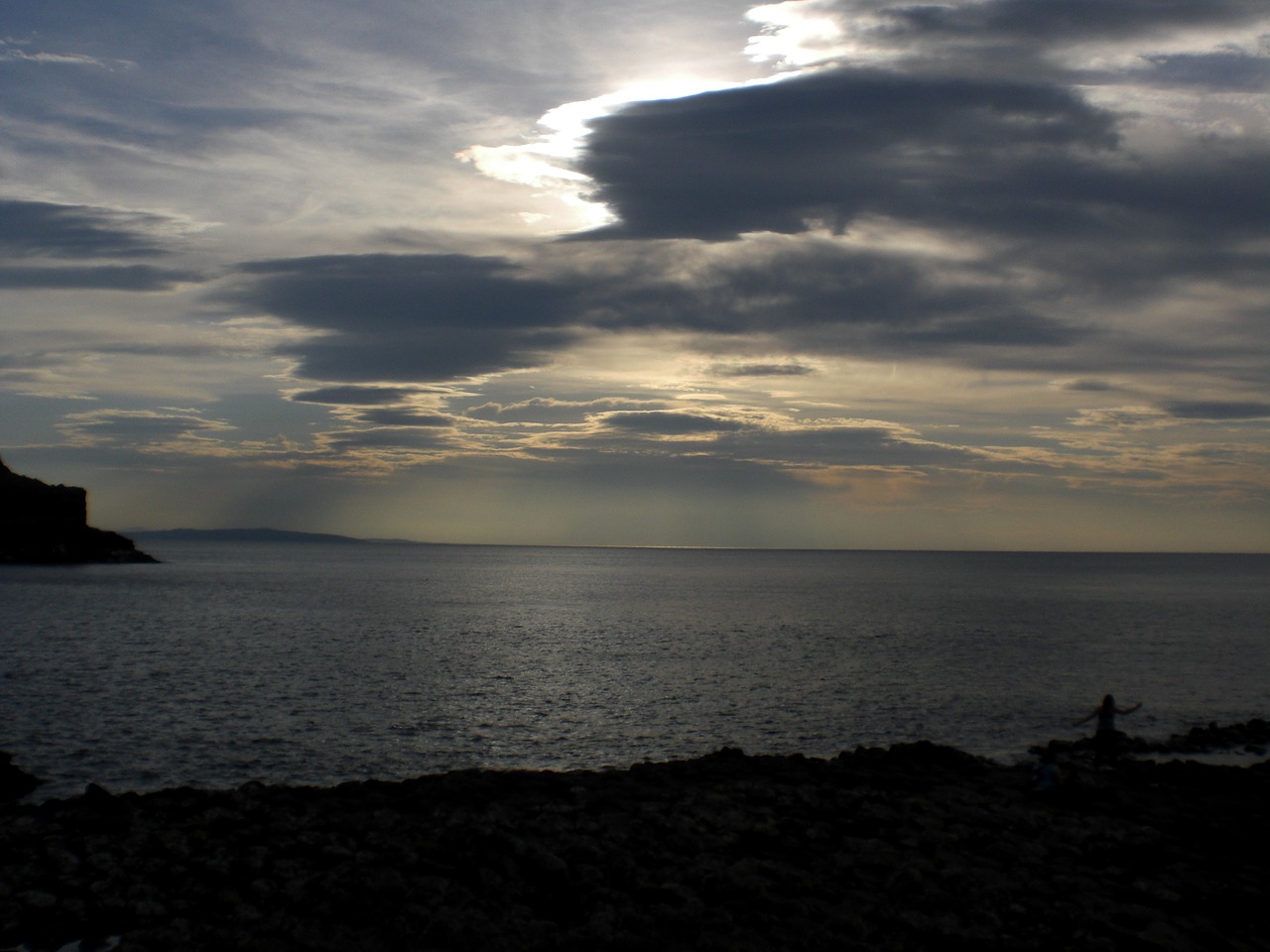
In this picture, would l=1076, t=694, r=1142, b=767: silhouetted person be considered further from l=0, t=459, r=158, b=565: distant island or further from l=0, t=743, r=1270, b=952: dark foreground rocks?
l=0, t=459, r=158, b=565: distant island

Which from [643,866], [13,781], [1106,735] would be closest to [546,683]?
[13,781]

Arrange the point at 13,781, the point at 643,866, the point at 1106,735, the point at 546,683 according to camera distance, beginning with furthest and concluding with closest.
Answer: the point at 546,683 → the point at 1106,735 → the point at 13,781 → the point at 643,866

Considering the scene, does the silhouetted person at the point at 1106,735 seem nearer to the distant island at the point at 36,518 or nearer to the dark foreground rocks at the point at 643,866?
the dark foreground rocks at the point at 643,866

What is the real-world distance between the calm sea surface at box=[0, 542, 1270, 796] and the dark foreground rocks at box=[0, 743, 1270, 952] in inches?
357

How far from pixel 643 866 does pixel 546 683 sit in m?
32.9

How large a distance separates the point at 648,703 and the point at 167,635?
43.1 metres

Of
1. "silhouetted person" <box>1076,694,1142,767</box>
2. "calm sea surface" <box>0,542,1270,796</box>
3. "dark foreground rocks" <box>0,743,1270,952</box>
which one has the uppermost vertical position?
"silhouetted person" <box>1076,694,1142,767</box>

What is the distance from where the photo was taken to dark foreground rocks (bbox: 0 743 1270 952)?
1483 cm

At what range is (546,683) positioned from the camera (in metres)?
49.9

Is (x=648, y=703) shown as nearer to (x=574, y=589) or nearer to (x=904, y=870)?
(x=904, y=870)

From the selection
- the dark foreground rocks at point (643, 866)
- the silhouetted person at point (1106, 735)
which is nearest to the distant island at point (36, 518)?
the dark foreground rocks at point (643, 866)

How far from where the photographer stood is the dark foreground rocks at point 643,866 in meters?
14.8

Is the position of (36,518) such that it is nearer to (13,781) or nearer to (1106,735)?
(13,781)

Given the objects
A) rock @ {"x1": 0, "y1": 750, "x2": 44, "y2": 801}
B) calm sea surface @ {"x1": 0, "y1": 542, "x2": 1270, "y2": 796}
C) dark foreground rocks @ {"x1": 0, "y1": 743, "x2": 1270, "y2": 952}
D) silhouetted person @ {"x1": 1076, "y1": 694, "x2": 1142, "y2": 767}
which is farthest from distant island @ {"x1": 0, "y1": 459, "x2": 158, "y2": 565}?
silhouetted person @ {"x1": 1076, "y1": 694, "x2": 1142, "y2": 767}
